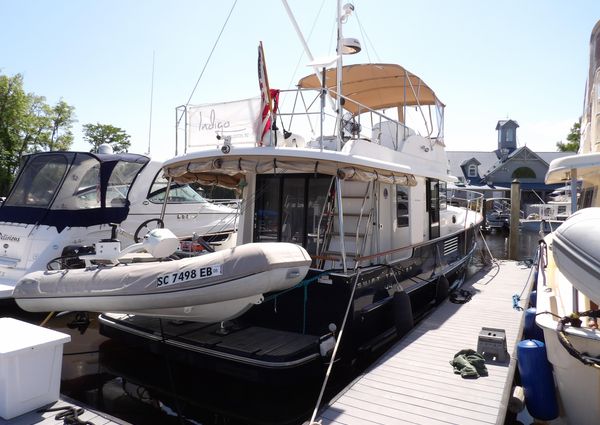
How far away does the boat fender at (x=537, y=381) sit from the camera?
4.70m

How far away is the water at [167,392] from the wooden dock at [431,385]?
95cm

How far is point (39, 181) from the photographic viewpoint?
941 cm

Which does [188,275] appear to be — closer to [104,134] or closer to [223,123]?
[223,123]

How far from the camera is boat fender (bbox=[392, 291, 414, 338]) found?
655cm

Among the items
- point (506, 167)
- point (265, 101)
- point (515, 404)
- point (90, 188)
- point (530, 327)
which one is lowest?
point (515, 404)

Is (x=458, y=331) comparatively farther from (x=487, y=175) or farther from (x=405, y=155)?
(x=487, y=175)

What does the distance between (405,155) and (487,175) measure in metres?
36.6

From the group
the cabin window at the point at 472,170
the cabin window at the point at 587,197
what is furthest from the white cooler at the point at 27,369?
the cabin window at the point at 472,170

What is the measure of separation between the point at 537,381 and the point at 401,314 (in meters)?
2.07

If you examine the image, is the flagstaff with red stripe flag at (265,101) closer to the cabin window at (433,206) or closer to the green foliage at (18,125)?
the cabin window at (433,206)

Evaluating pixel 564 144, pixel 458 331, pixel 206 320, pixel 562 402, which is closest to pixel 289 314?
pixel 206 320

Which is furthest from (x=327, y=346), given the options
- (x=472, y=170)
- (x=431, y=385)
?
(x=472, y=170)

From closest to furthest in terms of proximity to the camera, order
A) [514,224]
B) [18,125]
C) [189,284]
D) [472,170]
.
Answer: [189,284], [514,224], [18,125], [472,170]

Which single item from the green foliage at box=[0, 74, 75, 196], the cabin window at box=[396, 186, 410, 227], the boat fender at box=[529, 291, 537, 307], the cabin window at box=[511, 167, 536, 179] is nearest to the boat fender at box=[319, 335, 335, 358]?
the cabin window at box=[396, 186, 410, 227]
